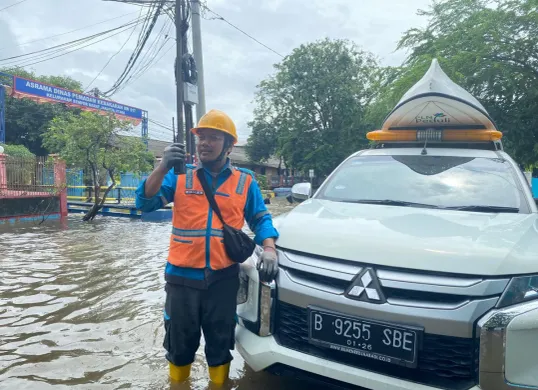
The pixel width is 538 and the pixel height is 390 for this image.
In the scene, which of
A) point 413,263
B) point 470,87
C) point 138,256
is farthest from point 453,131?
point 470,87

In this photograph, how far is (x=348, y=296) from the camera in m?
2.11

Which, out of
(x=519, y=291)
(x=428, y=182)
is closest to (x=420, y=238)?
(x=519, y=291)

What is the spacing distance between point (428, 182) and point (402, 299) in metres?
1.42

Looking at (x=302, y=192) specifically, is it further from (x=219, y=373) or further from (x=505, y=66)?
(x=505, y=66)

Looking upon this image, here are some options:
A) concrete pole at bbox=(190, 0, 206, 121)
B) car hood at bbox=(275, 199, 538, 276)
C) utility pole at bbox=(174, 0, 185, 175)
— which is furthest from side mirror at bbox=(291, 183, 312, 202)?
concrete pole at bbox=(190, 0, 206, 121)

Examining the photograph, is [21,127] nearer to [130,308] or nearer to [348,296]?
[130,308]

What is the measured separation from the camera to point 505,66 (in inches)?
349

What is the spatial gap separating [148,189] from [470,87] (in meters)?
8.65

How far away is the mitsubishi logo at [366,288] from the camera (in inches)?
80.9

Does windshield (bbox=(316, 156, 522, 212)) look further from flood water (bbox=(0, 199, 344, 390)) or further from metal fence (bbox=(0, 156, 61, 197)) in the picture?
metal fence (bbox=(0, 156, 61, 197))

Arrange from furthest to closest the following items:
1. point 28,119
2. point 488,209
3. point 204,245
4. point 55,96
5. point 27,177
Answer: point 28,119 < point 55,96 < point 27,177 < point 488,209 < point 204,245

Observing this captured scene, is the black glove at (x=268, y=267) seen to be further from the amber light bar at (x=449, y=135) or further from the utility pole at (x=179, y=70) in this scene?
the utility pole at (x=179, y=70)

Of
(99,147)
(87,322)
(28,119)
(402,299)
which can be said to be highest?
(28,119)

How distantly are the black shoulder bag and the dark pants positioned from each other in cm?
18
